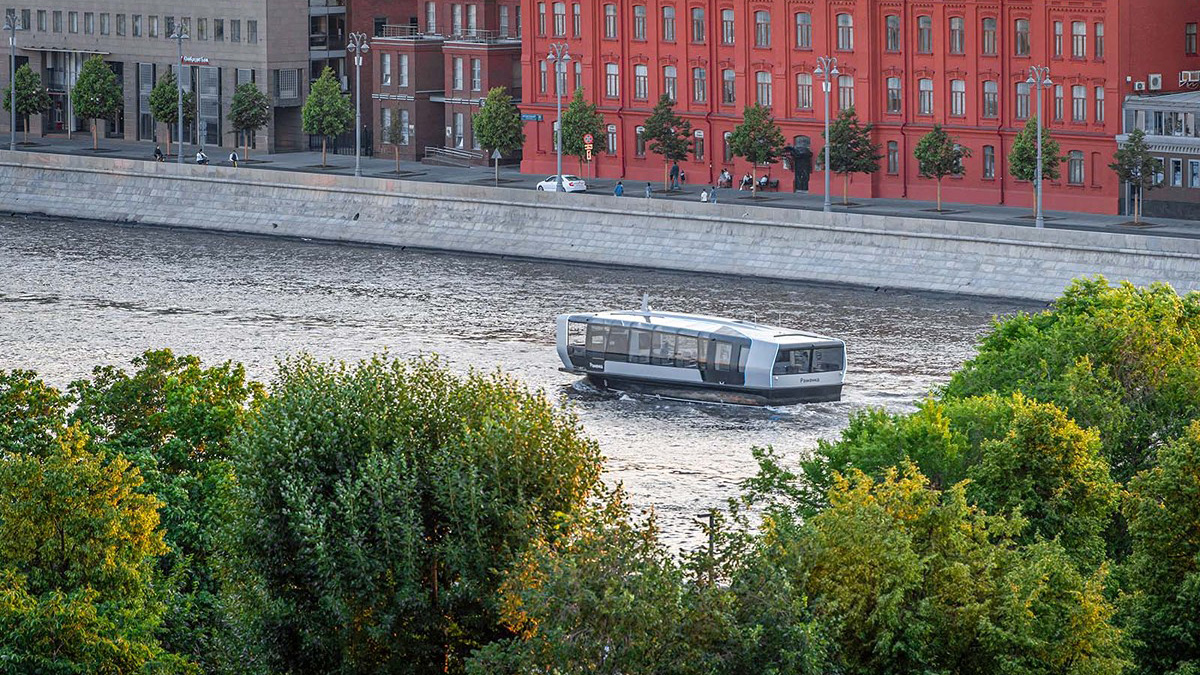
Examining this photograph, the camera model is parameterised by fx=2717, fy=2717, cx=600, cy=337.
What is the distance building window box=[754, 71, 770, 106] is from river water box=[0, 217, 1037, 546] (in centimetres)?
1876

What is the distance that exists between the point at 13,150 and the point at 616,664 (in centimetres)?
11948

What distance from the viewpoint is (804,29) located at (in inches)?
5379

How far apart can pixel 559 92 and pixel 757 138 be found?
40.3 feet

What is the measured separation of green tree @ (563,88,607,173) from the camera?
465ft

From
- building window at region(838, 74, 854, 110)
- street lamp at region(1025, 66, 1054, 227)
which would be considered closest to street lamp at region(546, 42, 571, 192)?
building window at region(838, 74, 854, 110)

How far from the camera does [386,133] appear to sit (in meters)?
157

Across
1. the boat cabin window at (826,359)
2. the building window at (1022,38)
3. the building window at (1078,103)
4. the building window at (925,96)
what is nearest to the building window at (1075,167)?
the building window at (1078,103)

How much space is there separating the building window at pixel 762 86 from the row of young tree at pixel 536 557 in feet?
272

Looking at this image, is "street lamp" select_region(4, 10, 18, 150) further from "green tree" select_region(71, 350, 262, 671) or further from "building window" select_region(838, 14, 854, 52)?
"green tree" select_region(71, 350, 262, 671)

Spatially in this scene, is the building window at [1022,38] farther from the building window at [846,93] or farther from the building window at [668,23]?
the building window at [668,23]

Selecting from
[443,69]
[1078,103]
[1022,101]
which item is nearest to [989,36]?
[1022,101]

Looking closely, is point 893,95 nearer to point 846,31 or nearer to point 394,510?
point 846,31

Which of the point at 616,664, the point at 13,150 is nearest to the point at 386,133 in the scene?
the point at 13,150

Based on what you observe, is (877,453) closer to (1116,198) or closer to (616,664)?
(616,664)
